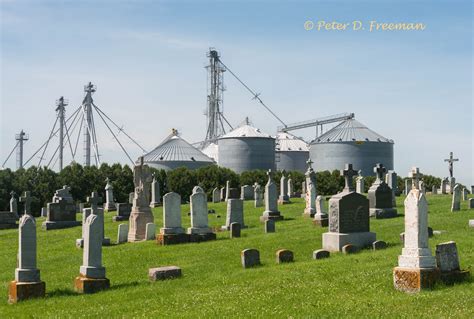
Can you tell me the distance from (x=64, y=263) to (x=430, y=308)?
490 inches

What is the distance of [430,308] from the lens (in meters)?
10.1

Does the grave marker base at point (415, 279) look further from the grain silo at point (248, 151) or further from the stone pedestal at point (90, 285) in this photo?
the grain silo at point (248, 151)

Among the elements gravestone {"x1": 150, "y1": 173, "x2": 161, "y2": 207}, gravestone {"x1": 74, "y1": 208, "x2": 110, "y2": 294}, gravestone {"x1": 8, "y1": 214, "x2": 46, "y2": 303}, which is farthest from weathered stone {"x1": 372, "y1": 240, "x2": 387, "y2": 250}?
gravestone {"x1": 150, "y1": 173, "x2": 161, "y2": 207}

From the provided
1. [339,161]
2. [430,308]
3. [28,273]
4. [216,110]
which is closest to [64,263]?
[28,273]

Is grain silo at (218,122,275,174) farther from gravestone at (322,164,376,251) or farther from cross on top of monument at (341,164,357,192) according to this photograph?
gravestone at (322,164,376,251)

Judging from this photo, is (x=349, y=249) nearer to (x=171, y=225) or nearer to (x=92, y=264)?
(x=171, y=225)

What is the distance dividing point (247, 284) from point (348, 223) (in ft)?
21.1

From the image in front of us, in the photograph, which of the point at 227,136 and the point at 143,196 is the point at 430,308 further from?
the point at 227,136

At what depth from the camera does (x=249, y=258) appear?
52.8 feet

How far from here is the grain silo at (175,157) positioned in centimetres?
8062

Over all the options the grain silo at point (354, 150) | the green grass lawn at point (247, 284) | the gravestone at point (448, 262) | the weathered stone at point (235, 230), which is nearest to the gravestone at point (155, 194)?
the green grass lawn at point (247, 284)

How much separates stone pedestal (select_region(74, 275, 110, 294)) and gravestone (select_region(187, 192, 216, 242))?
26.9ft

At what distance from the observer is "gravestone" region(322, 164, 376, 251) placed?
18.6 m

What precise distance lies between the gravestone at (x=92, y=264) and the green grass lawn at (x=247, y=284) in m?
0.30
